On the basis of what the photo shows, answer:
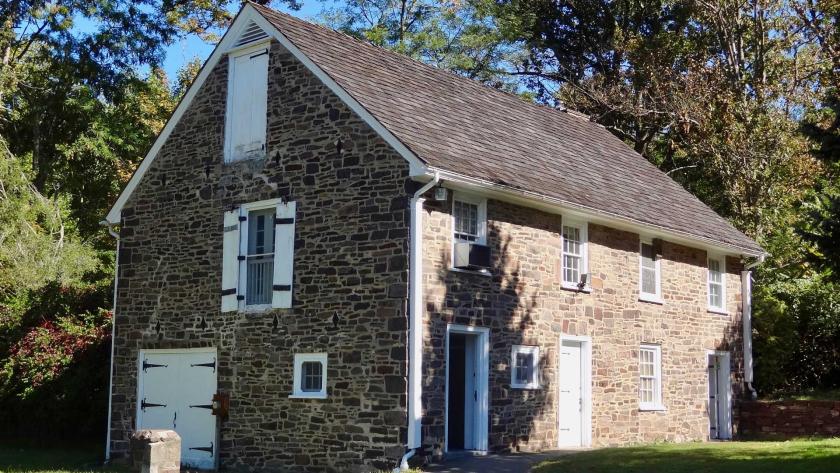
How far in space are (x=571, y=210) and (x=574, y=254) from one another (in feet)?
3.62

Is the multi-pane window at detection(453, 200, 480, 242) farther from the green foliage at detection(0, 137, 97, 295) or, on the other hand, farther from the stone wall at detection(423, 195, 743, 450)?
the green foliage at detection(0, 137, 97, 295)

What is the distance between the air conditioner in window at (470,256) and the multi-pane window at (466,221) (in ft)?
0.99

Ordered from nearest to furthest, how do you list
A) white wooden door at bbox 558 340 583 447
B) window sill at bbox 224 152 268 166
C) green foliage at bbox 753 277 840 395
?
→ window sill at bbox 224 152 268 166 → white wooden door at bbox 558 340 583 447 → green foliage at bbox 753 277 840 395

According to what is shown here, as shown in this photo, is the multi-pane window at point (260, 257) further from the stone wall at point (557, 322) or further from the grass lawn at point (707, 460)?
the grass lawn at point (707, 460)

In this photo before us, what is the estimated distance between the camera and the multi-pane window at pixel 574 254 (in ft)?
64.0

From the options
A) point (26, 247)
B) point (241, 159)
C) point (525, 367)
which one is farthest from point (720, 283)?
point (26, 247)

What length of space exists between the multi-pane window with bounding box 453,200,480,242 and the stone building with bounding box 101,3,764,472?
0.15 ft

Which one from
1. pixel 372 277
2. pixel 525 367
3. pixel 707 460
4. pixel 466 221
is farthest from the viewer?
pixel 525 367

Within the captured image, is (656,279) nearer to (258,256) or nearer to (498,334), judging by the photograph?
(498,334)

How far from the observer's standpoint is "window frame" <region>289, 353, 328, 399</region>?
1681 cm

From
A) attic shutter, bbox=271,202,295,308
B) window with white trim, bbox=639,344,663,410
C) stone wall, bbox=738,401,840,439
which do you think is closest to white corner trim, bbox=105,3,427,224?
attic shutter, bbox=271,202,295,308

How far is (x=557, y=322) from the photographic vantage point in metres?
18.9

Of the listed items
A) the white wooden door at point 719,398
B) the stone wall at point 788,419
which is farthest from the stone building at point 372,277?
the stone wall at point 788,419

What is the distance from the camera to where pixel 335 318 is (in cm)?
1686
